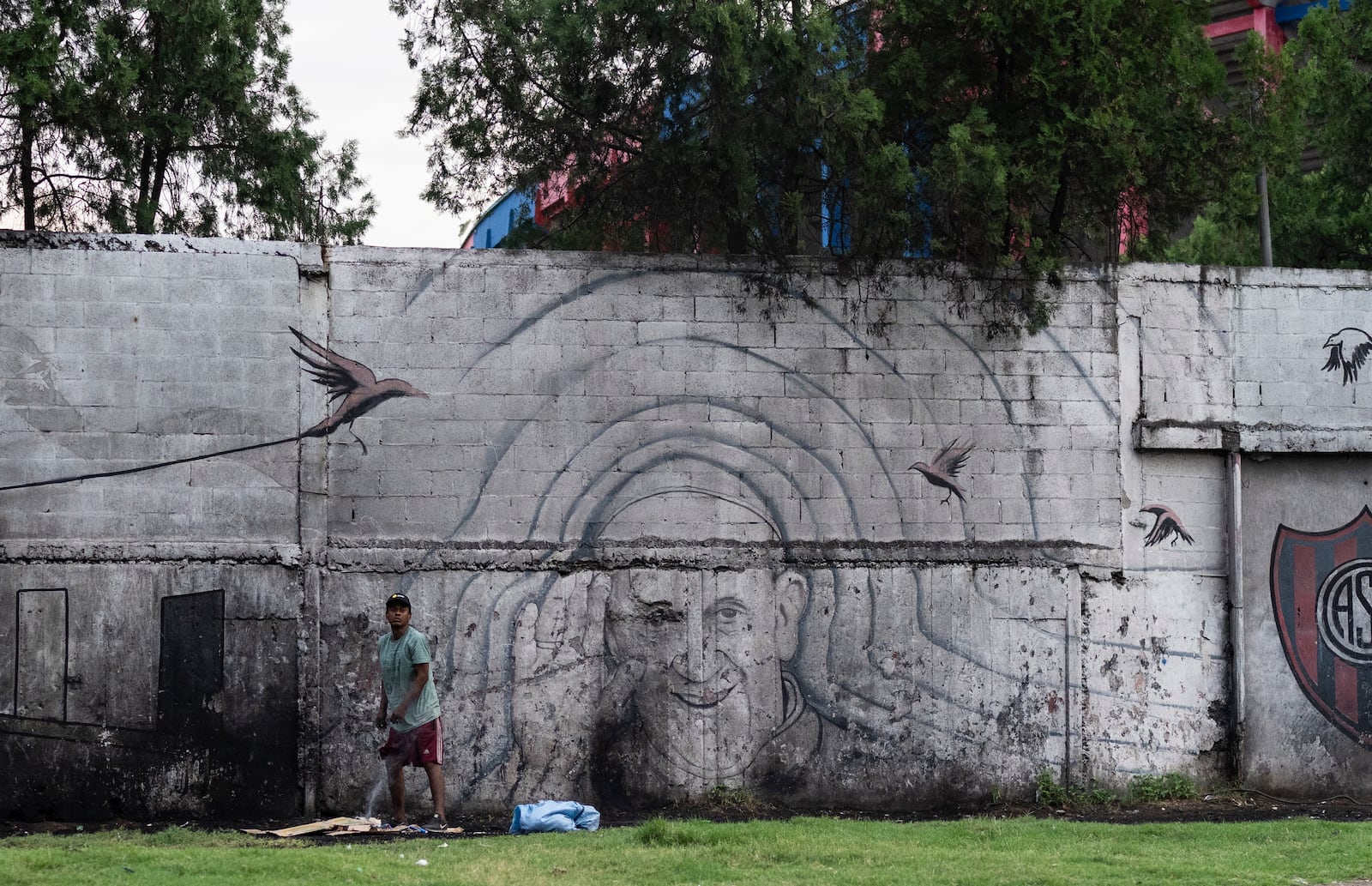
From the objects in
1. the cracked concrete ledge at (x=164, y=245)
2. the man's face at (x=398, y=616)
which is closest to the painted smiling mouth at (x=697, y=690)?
the man's face at (x=398, y=616)

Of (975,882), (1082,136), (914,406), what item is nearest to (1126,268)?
(1082,136)

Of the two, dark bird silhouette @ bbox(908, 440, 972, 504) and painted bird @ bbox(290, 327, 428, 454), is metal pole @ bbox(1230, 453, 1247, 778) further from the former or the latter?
painted bird @ bbox(290, 327, 428, 454)

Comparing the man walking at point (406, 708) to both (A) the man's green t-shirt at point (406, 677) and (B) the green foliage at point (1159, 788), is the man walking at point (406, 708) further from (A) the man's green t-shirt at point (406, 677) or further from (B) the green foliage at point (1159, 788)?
(B) the green foliage at point (1159, 788)

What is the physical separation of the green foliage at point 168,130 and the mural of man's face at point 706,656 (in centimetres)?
541

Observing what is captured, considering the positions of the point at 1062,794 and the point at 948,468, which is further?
the point at 948,468

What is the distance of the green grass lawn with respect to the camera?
Result: 21.3ft

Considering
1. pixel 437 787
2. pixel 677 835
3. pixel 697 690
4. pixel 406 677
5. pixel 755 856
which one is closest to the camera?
pixel 755 856

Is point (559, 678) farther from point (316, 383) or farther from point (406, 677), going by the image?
point (316, 383)

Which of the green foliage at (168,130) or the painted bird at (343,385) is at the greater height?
the green foliage at (168,130)

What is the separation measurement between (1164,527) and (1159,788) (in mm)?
1709

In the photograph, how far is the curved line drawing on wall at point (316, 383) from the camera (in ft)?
28.2

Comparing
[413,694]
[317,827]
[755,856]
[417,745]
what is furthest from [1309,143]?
[317,827]

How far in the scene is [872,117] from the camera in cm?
912

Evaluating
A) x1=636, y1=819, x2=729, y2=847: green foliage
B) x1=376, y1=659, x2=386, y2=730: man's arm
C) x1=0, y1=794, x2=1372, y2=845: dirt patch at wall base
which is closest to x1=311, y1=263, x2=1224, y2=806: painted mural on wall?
x1=0, y1=794, x2=1372, y2=845: dirt patch at wall base
